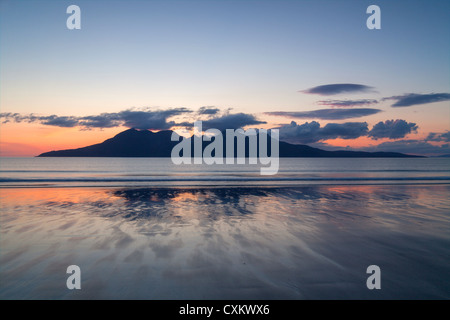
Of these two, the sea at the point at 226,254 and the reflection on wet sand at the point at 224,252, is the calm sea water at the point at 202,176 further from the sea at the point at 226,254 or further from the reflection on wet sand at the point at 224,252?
the sea at the point at 226,254

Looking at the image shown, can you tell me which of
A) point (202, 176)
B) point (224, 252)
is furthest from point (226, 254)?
point (202, 176)

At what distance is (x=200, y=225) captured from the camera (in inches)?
442

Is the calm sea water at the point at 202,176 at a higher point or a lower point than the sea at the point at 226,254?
lower

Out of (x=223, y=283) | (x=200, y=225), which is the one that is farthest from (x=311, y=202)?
(x=223, y=283)

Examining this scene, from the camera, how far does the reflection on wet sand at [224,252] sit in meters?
5.58

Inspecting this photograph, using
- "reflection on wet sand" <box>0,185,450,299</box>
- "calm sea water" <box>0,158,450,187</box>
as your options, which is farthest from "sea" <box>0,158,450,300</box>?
"calm sea water" <box>0,158,450,187</box>

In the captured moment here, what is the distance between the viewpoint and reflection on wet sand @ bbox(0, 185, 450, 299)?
5.58m

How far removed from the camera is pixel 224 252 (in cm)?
Result: 789

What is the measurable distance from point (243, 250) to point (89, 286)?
4.30 m

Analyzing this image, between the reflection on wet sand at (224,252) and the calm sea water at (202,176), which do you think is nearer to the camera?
the reflection on wet sand at (224,252)

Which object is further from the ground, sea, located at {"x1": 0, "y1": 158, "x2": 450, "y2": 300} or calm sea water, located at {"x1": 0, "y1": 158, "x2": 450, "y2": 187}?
sea, located at {"x1": 0, "y1": 158, "x2": 450, "y2": 300}

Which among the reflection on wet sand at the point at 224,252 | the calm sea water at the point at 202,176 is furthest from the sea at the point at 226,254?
the calm sea water at the point at 202,176

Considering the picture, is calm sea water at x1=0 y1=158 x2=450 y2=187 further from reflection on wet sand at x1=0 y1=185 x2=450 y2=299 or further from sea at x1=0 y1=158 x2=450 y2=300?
sea at x1=0 y1=158 x2=450 y2=300
